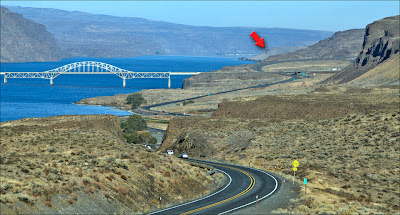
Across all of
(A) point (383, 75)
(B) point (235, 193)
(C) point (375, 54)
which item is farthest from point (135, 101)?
(B) point (235, 193)

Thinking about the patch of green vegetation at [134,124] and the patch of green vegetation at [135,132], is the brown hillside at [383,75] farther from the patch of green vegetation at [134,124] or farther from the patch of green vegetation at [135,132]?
the patch of green vegetation at [135,132]

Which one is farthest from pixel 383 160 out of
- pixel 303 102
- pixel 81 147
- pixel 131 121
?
pixel 131 121

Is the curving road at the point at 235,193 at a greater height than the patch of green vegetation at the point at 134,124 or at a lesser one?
greater

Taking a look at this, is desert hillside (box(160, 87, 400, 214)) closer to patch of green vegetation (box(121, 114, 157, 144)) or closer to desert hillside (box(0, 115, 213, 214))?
desert hillside (box(0, 115, 213, 214))

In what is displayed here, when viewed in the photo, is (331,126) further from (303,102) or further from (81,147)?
(81,147)

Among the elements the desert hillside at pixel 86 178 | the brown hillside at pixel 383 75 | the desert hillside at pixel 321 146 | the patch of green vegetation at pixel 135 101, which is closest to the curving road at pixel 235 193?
the desert hillside at pixel 86 178

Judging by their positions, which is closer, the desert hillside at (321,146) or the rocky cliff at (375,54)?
the desert hillside at (321,146)
